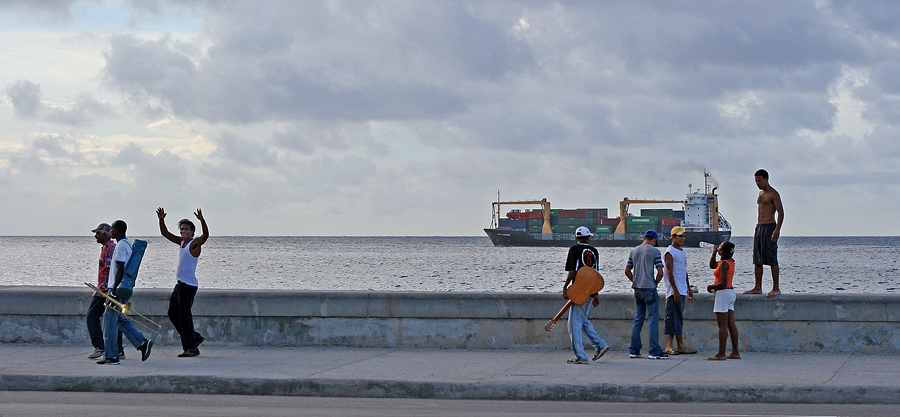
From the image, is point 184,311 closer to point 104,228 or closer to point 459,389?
point 104,228

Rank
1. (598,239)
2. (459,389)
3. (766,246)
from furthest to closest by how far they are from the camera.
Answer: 1. (598,239)
2. (766,246)
3. (459,389)

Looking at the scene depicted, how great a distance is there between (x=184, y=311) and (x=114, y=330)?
0.78 m

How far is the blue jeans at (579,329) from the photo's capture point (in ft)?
30.6

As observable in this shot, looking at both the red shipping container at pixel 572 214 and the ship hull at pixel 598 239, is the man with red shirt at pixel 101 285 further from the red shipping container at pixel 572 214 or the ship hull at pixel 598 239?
the red shipping container at pixel 572 214

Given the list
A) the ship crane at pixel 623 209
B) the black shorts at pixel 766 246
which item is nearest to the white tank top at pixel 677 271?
the black shorts at pixel 766 246

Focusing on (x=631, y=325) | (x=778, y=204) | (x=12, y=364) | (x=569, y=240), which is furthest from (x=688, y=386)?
(x=569, y=240)

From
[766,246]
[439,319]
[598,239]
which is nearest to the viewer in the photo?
[766,246]

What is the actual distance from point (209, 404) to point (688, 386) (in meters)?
4.43

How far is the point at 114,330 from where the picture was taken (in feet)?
31.0

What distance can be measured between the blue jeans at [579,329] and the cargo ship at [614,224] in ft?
381

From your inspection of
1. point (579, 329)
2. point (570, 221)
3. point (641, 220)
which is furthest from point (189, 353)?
point (570, 221)

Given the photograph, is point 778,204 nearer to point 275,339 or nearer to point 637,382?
point 637,382

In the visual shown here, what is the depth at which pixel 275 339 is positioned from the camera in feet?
35.9

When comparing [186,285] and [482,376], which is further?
[186,285]
